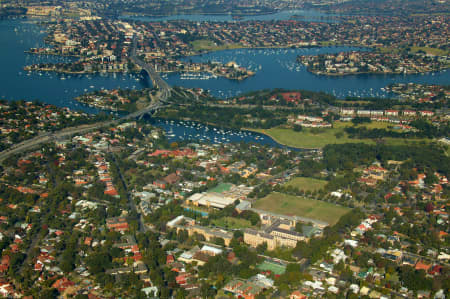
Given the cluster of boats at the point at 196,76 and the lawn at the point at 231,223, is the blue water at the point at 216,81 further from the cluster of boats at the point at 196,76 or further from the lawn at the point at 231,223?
the lawn at the point at 231,223

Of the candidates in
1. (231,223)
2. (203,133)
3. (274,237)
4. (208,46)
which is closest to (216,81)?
(203,133)

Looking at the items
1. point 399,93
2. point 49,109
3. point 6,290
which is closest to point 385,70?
point 399,93

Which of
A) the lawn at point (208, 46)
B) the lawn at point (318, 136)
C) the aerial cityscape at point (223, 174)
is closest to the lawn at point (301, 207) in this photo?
the aerial cityscape at point (223, 174)

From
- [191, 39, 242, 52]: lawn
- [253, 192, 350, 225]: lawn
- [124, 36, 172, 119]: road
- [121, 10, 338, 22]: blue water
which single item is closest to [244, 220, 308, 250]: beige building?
[253, 192, 350, 225]: lawn

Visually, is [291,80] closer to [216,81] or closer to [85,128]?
[216,81]

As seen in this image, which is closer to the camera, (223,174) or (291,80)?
(223,174)

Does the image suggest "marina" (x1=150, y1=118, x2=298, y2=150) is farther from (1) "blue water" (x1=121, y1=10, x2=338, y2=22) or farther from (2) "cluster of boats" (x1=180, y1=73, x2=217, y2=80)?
(1) "blue water" (x1=121, y1=10, x2=338, y2=22)

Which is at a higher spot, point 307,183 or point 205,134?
point 307,183
